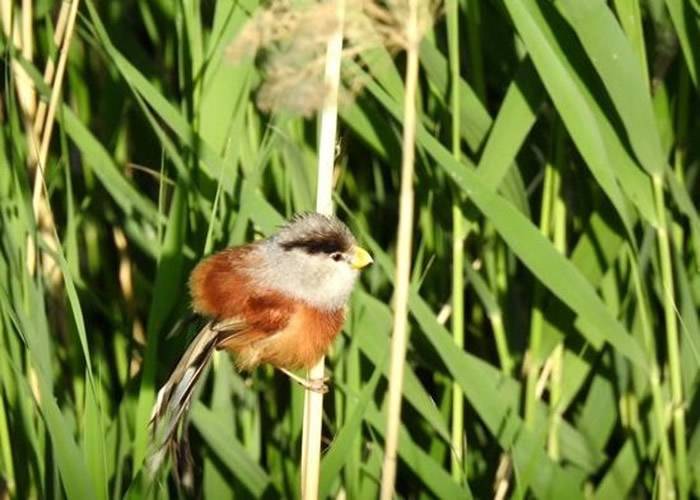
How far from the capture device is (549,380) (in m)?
2.67

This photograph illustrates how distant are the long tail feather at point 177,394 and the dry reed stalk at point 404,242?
1.30 feet

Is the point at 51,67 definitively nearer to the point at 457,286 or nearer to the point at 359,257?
the point at 359,257

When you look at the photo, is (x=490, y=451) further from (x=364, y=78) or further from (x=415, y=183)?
(x=364, y=78)

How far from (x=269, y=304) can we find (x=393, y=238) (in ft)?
1.53

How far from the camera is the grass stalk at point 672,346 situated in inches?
93.6

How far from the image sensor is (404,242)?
183 cm

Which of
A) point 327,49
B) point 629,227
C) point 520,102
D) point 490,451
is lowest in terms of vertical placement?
point 490,451

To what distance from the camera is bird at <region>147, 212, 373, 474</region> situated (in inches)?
87.3

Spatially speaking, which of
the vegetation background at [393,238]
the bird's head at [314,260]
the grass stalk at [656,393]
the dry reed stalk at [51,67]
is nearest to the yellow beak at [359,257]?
the bird's head at [314,260]

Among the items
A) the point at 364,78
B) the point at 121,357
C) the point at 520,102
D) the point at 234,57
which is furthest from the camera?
the point at 121,357

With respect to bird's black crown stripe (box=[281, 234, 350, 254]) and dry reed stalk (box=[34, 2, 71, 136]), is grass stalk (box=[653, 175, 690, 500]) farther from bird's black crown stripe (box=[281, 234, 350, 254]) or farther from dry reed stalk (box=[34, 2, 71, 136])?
dry reed stalk (box=[34, 2, 71, 136])

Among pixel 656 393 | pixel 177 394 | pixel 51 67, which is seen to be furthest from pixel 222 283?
pixel 656 393

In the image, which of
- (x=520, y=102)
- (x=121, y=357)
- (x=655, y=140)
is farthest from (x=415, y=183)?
(x=121, y=357)

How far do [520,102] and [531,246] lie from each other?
0.80 feet
